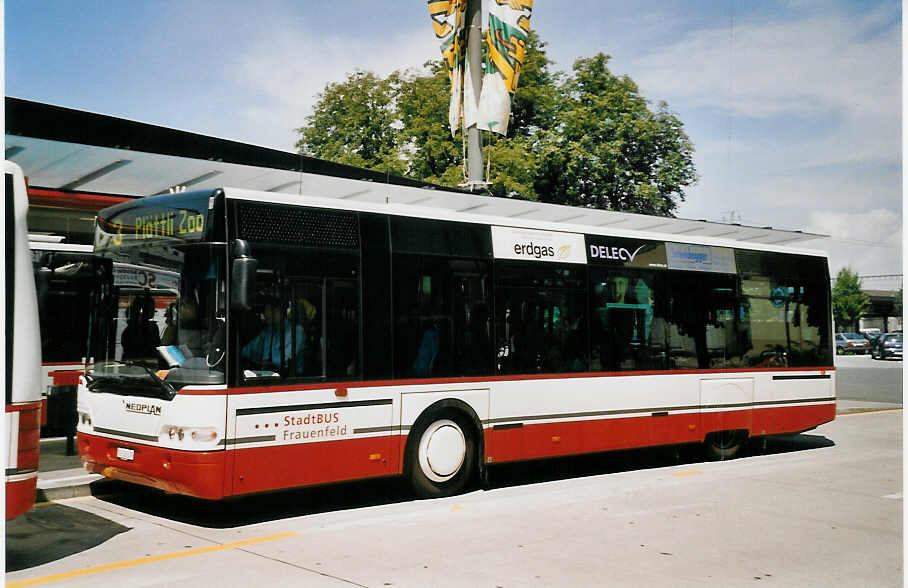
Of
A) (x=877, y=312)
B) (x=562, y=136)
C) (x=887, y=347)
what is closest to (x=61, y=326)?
(x=562, y=136)

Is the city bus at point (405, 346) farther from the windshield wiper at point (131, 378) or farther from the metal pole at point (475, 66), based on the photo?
the metal pole at point (475, 66)

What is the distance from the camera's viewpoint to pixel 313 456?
862 centimetres

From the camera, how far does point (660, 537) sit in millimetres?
7820

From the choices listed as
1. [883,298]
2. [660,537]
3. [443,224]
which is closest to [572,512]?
[660,537]

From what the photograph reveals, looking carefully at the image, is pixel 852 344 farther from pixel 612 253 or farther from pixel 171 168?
pixel 171 168

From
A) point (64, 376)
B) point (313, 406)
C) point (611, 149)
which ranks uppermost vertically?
point (611, 149)

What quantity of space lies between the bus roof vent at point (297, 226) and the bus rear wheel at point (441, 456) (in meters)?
2.10

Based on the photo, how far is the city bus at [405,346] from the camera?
8.09m

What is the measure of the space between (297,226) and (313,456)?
7.02 ft

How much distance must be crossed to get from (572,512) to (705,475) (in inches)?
131

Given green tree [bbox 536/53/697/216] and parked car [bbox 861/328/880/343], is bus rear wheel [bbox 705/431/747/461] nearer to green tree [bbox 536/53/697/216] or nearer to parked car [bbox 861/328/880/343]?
green tree [bbox 536/53/697/216]

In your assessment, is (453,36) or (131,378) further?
(453,36)

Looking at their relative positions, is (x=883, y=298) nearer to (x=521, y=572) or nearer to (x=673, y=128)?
(x=673, y=128)

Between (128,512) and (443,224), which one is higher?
(443,224)
